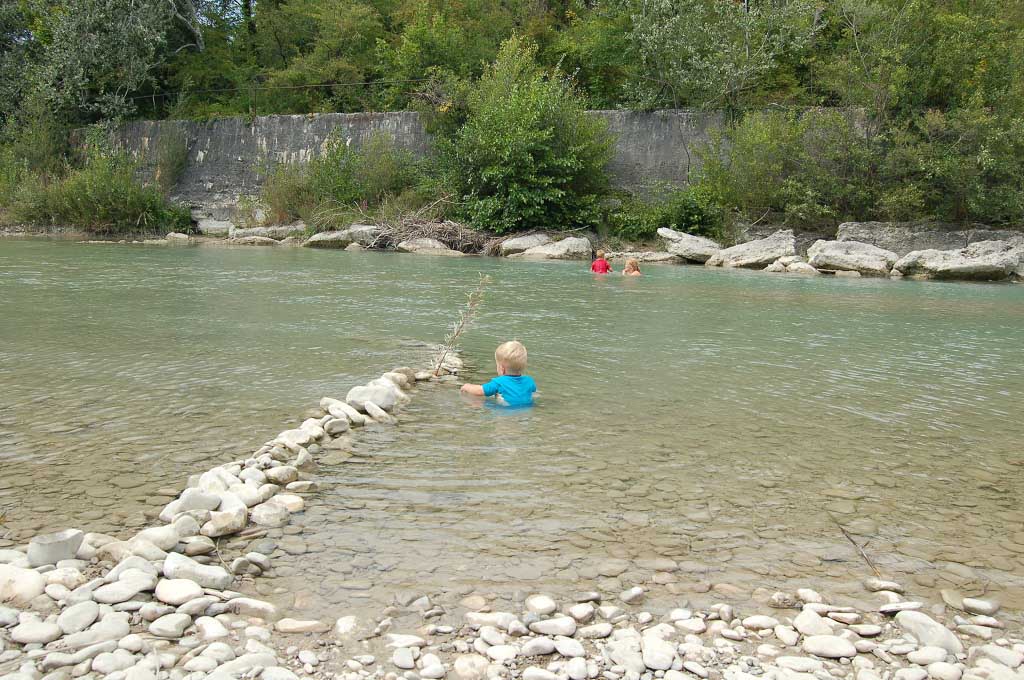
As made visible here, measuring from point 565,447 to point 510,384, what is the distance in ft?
3.44

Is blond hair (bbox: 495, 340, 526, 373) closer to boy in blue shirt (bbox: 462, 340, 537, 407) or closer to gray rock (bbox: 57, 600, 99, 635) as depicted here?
boy in blue shirt (bbox: 462, 340, 537, 407)

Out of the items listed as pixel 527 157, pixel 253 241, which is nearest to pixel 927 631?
pixel 527 157

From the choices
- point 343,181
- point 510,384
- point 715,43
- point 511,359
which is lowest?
point 510,384

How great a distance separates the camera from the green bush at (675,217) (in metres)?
25.0

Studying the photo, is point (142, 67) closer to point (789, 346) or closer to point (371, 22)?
point (371, 22)

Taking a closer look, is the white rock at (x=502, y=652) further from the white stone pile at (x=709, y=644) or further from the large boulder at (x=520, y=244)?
the large boulder at (x=520, y=244)

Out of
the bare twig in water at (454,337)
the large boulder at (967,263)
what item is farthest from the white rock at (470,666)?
the large boulder at (967,263)

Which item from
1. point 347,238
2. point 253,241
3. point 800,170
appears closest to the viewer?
point 800,170

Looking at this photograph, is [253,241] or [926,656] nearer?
[926,656]

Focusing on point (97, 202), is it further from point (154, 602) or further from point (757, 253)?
point (154, 602)

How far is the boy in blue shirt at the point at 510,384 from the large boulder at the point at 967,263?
1767cm

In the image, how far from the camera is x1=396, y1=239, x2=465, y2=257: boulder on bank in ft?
79.3

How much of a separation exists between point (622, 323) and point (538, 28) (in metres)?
27.2

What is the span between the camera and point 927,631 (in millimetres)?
2832
